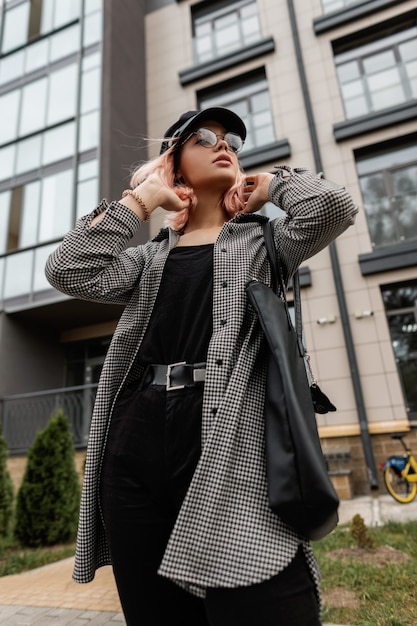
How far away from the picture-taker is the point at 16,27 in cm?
1243

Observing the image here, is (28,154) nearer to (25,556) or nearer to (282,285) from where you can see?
(25,556)

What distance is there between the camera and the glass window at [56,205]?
9.79 meters

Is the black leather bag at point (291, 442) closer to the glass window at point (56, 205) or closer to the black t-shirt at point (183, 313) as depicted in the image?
the black t-shirt at point (183, 313)

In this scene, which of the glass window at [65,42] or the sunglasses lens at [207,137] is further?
the glass window at [65,42]

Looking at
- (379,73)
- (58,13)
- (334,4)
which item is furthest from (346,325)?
(58,13)

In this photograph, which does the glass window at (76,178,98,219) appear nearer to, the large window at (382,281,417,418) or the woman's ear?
the large window at (382,281,417,418)

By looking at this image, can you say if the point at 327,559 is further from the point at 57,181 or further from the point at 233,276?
the point at 57,181

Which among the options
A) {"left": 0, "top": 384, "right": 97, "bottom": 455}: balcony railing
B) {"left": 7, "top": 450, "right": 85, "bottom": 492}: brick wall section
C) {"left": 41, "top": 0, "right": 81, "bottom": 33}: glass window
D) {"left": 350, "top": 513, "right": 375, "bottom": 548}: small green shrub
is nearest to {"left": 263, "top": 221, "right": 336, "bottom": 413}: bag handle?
{"left": 350, "top": 513, "right": 375, "bottom": 548}: small green shrub

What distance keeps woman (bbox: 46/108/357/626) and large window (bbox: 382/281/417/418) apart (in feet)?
24.6

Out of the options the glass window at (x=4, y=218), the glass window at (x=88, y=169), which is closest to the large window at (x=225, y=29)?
the glass window at (x=88, y=169)

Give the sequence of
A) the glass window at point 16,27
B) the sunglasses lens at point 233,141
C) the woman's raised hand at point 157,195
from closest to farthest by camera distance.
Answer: the woman's raised hand at point 157,195 < the sunglasses lens at point 233,141 < the glass window at point 16,27

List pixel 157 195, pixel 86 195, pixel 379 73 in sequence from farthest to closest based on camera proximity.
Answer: pixel 86 195 → pixel 379 73 → pixel 157 195

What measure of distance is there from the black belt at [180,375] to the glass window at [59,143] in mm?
10532

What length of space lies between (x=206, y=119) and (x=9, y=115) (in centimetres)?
1244
